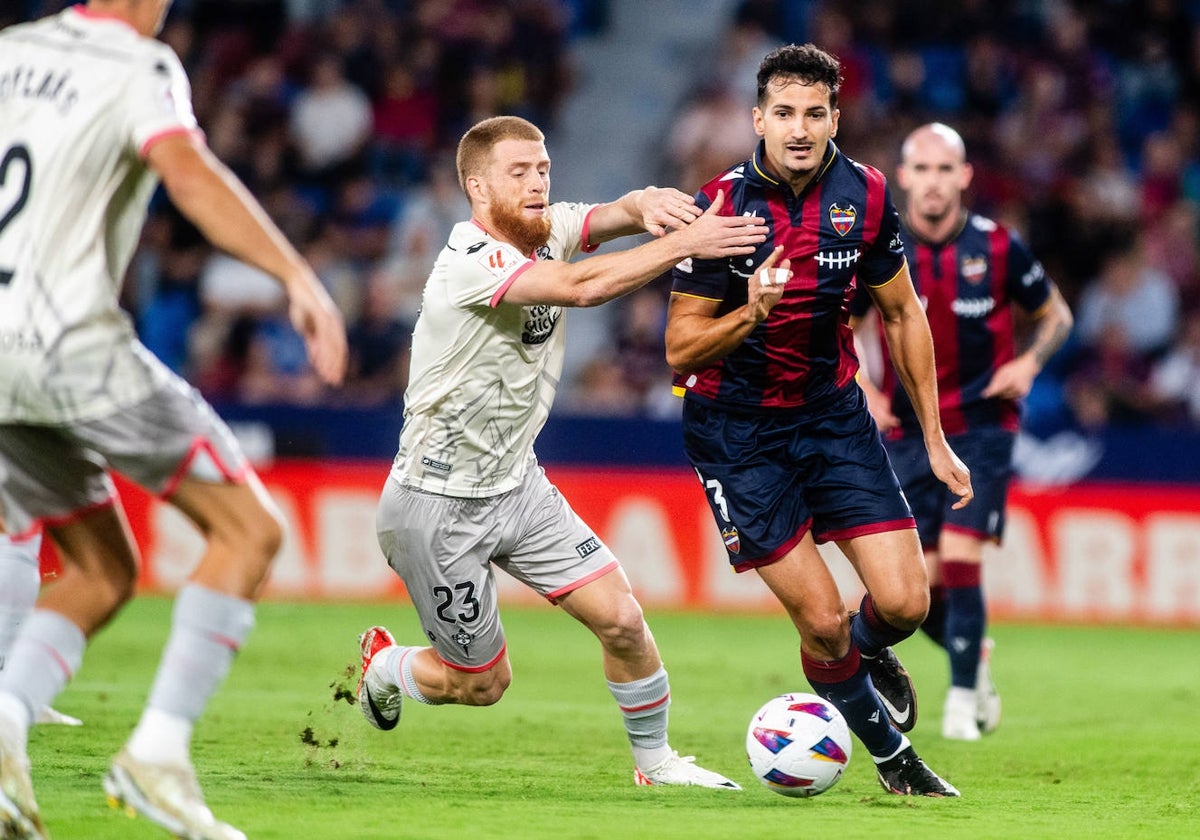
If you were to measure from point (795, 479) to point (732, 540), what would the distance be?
1.12 feet

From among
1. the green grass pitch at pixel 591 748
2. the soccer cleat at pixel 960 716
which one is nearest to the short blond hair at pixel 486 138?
the green grass pitch at pixel 591 748

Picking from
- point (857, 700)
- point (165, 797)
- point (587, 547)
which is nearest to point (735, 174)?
point (587, 547)

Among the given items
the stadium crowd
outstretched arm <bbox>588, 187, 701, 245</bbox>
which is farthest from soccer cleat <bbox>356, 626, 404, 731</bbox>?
the stadium crowd

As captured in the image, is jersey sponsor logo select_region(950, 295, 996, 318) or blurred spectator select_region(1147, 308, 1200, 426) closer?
jersey sponsor logo select_region(950, 295, 996, 318)

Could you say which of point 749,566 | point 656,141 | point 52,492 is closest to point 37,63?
point 52,492

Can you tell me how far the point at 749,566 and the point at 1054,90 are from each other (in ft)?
38.4

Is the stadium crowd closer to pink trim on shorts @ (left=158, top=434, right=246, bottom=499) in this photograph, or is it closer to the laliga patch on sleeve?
the laliga patch on sleeve

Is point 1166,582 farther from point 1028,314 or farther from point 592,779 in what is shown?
point 592,779

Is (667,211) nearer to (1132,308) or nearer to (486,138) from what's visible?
(486,138)

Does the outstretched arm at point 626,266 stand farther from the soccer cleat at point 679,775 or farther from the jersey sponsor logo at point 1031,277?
the jersey sponsor logo at point 1031,277

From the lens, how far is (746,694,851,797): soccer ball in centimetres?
590

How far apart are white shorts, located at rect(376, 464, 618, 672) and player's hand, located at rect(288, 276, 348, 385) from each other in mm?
1942

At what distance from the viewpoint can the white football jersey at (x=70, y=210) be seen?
178 inches

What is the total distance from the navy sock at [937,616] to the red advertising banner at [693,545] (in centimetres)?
363
